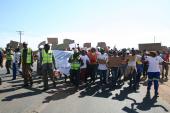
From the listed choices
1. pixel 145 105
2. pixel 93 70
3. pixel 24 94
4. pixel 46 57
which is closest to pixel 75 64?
pixel 46 57

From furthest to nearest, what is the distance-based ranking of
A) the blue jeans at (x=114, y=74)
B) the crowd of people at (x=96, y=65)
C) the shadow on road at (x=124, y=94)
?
1. the blue jeans at (x=114, y=74)
2. the crowd of people at (x=96, y=65)
3. the shadow on road at (x=124, y=94)

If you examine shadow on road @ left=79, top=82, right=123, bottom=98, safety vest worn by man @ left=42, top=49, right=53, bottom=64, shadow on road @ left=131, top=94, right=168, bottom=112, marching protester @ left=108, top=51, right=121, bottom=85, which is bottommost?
shadow on road @ left=131, top=94, right=168, bottom=112

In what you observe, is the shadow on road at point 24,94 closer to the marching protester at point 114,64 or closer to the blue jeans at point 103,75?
the blue jeans at point 103,75

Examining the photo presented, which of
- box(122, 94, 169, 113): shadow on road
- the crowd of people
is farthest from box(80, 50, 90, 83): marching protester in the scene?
box(122, 94, 169, 113): shadow on road

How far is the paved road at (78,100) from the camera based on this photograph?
11.8m

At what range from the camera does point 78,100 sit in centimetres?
1377

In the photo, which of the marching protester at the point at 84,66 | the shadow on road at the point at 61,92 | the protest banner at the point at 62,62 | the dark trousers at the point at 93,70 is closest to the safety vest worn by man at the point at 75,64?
the shadow on road at the point at 61,92

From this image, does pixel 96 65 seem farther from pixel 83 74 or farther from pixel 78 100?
pixel 78 100

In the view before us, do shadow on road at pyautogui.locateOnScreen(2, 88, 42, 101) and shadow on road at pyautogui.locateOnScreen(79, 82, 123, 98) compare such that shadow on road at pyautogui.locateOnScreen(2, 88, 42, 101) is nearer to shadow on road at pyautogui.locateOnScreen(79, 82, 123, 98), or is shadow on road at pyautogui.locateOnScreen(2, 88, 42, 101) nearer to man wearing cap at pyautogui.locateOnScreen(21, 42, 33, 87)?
man wearing cap at pyautogui.locateOnScreen(21, 42, 33, 87)

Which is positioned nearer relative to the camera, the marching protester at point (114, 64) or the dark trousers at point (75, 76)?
the dark trousers at point (75, 76)

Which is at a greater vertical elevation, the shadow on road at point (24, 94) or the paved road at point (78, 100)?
the shadow on road at point (24, 94)

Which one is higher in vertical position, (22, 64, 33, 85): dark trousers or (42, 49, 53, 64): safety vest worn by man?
(42, 49, 53, 64): safety vest worn by man

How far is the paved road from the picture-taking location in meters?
11.8

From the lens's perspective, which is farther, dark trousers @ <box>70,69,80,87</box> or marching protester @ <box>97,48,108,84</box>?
marching protester @ <box>97,48,108,84</box>
